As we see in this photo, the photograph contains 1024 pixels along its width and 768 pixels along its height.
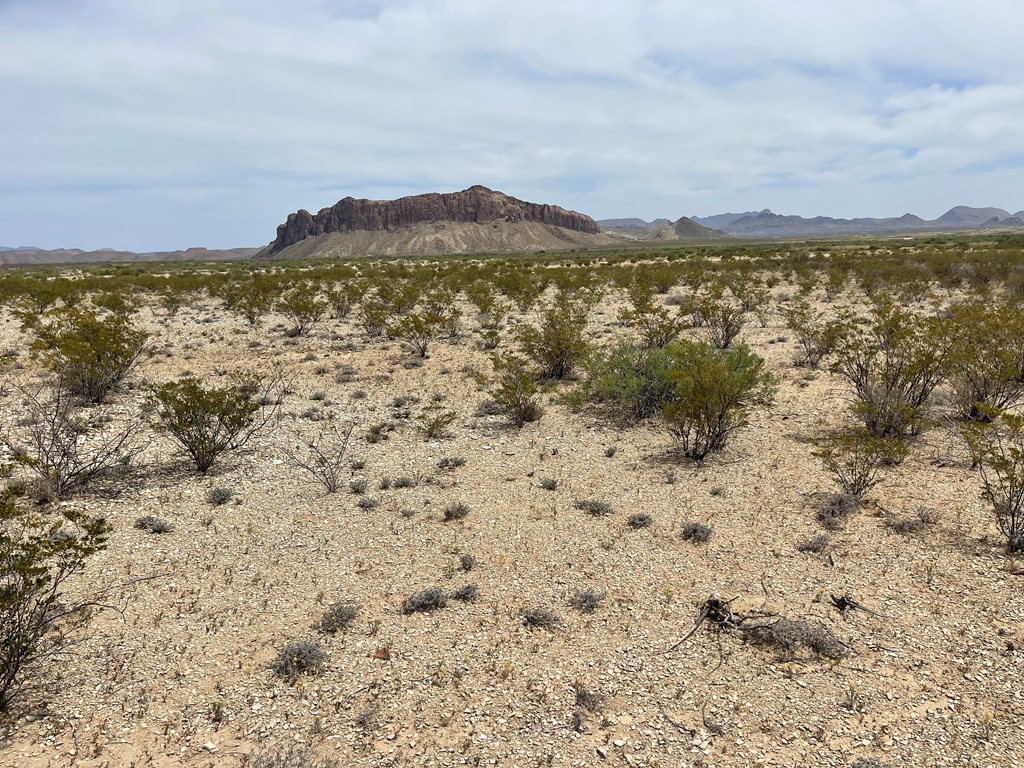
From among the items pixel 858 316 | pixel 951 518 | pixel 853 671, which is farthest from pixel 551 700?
pixel 858 316

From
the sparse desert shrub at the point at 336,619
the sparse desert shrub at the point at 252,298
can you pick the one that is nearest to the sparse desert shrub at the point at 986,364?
the sparse desert shrub at the point at 336,619

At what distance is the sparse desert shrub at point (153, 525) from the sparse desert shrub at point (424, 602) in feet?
11.8

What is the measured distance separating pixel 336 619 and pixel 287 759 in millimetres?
1588

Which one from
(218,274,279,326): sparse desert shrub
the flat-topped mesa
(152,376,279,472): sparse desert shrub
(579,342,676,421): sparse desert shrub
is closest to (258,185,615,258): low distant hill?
the flat-topped mesa

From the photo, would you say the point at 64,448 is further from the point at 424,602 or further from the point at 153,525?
the point at 424,602

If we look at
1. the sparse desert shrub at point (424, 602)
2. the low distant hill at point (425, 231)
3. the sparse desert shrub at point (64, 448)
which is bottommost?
the sparse desert shrub at point (424, 602)

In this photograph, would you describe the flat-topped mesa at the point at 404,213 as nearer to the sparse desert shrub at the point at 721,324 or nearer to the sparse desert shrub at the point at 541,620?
the sparse desert shrub at the point at 721,324

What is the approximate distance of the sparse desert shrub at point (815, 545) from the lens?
6592mm

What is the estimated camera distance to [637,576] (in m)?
6.26

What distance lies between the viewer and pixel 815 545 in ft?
21.7

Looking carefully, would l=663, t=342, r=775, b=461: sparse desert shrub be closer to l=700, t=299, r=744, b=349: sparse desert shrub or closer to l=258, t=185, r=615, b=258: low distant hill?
l=700, t=299, r=744, b=349: sparse desert shrub

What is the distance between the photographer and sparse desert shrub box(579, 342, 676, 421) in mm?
11375

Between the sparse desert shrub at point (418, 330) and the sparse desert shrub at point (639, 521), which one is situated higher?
the sparse desert shrub at point (418, 330)

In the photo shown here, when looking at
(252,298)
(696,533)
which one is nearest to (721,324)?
(696,533)
